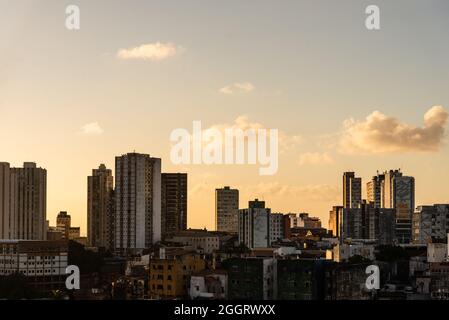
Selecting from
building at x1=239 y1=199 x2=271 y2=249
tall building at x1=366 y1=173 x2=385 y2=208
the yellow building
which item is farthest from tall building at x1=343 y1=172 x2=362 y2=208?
the yellow building

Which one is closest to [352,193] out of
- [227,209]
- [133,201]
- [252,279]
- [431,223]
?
[431,223]

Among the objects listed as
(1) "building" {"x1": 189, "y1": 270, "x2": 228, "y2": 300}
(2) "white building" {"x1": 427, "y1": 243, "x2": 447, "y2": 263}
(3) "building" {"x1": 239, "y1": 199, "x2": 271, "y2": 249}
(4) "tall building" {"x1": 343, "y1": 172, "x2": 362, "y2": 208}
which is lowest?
(1) "building" {"x1": 189, "y1": 270, "x2": 228, "y2": 300}

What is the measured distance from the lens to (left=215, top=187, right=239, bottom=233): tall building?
24797 mm

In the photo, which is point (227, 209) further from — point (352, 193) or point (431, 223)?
point (352, 193)

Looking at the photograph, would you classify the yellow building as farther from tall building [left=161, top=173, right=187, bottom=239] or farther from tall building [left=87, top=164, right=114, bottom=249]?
tall building [left=161, top=173, right=187, bottom=239]

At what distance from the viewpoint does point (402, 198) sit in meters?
31.8

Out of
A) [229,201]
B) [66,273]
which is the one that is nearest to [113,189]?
[229,201]

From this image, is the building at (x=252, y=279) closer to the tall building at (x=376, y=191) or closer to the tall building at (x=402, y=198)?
the tall building at (x=402, y=198)

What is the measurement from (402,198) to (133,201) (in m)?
10.3

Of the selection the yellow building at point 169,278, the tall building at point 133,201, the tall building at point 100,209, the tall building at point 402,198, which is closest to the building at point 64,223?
the tall building at point 100,209

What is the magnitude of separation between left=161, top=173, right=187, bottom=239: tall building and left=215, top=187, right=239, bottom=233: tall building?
5.59 feet

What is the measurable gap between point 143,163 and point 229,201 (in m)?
3.14

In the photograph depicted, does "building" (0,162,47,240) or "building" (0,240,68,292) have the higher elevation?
"building" (0,162,47,240)
